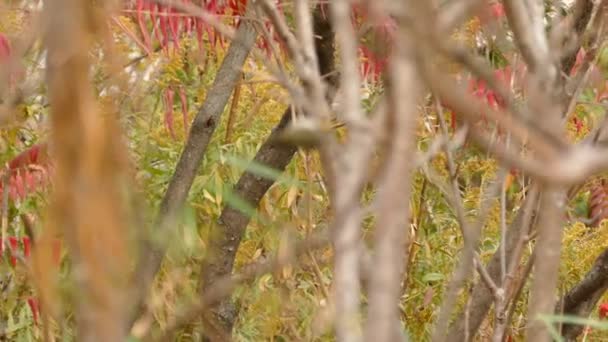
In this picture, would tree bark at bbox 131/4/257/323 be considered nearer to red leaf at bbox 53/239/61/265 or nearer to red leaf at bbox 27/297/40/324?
Result: red leaf at bbox 27/297/40/324

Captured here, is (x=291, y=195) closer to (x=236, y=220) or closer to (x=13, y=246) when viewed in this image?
(x=236, y=220)

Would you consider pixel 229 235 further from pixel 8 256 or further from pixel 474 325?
pixel 474 325

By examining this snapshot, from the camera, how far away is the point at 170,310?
72.3 inches

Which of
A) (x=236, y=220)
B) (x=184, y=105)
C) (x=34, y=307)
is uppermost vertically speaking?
(x=184, y=105)

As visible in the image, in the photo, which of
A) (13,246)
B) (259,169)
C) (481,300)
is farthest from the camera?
(13,246)

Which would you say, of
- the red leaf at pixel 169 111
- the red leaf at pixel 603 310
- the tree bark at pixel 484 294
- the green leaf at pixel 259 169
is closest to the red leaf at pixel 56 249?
the green leaf at pixel 259 169

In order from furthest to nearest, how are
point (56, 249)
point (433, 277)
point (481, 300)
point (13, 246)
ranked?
point (433, 277) → point (13, 246) → point (481, 300) → point (56, 249)

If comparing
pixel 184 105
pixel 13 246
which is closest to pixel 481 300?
pixel 13 246

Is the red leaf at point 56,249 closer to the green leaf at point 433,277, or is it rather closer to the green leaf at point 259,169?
the green leaf at point 259,169

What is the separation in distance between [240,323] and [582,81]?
1299mm

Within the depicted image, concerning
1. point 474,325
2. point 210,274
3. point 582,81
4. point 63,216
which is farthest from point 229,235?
point 63,216

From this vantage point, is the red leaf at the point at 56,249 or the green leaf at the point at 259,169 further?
the green leaf at the point at 259,169

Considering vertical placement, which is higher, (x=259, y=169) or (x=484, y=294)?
(x=259, y=169)

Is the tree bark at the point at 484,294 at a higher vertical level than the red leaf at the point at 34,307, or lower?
higher
